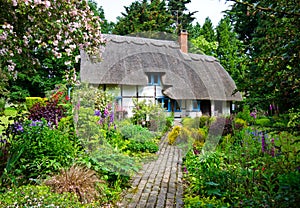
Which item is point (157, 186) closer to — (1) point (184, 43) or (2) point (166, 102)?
(1) point (184, 43)

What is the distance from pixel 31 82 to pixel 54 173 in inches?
704

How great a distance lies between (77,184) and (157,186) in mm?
1426

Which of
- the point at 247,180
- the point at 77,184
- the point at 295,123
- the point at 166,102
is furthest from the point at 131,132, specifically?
the point at 295,123

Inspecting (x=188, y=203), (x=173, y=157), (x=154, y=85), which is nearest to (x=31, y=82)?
(x=154, y=85)

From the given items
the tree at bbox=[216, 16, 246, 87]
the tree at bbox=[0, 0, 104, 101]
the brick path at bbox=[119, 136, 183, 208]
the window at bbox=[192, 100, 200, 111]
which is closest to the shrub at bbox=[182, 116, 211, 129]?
the brick path at bbox=[119, 136, 183, 208]

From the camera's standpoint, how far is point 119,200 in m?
3.65

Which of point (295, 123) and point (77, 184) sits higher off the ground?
point (295, 123)

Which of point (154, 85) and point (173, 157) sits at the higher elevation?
point (154, 85)

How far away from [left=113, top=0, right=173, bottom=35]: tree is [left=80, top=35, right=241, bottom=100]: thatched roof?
1.51 metres


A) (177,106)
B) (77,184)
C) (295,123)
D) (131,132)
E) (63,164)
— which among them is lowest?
(77,184)

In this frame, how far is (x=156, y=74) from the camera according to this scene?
424 inches

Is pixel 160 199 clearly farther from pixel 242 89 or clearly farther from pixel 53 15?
pixel 53 15

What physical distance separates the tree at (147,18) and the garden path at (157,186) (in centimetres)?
741

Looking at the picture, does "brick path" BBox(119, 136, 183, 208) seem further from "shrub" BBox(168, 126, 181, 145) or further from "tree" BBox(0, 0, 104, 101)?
"tree" BBox(0, 0, 104, 101)
